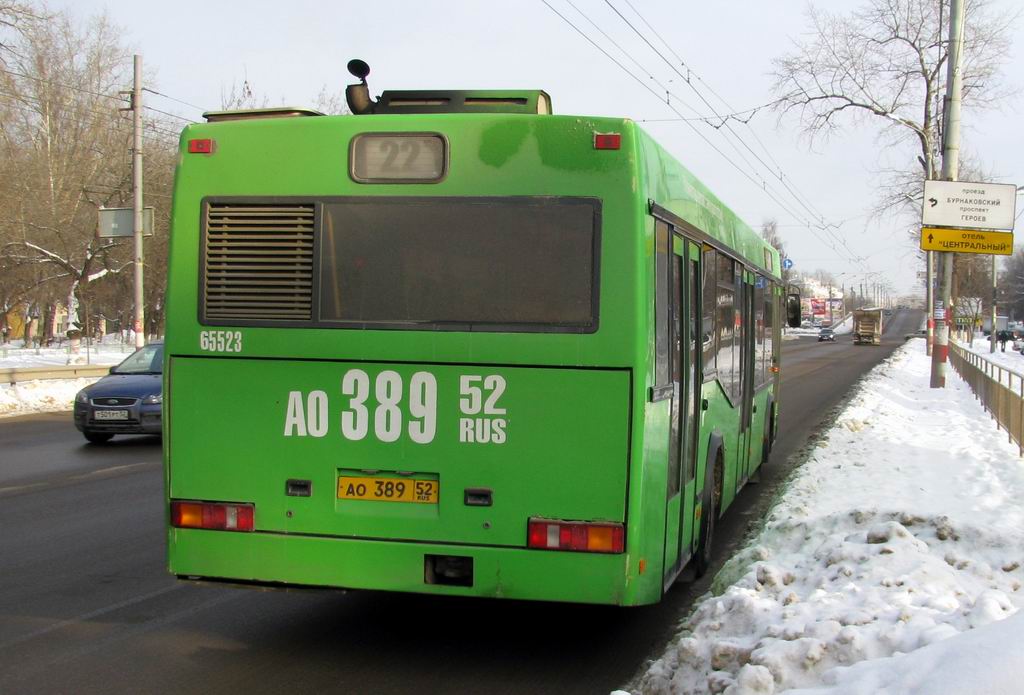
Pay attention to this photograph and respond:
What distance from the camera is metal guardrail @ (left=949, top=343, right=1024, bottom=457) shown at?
14.4 meters

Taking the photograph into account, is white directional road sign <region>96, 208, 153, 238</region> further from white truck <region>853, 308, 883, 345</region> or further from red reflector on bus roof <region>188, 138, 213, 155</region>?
white truck <region>853, 308, 883, 345</region>

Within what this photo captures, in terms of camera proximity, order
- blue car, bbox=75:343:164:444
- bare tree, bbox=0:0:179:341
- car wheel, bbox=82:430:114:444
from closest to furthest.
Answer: blue car, bbox=75:343:164:444 → car wheel, bbox=82:430:114:444 → bare tree, bbox=0:0:179:341

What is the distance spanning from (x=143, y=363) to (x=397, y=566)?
1293 centimetres

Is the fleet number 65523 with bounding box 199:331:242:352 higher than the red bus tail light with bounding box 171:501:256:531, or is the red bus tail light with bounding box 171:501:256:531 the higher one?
the fleet number 65523 with bounding box 199:331:242:352

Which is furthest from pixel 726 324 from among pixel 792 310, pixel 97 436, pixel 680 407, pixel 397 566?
pixel 97 436

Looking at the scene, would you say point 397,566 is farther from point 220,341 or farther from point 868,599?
point 868,599

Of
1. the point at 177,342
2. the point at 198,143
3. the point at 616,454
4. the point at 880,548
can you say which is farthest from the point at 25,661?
the point at 880,548

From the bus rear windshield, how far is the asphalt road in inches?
71.2

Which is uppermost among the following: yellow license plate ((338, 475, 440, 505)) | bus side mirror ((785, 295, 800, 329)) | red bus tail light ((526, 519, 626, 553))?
bus side mirror ((785, 295, 800, 329))

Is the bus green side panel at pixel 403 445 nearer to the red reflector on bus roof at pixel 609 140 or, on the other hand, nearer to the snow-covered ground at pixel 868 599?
the snow-covered ground at pixel 868 599

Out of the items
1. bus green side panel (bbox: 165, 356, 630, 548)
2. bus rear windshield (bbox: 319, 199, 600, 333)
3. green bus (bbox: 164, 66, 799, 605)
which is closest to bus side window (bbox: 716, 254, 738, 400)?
green bus (bbox: 164, 66, 799, 605)

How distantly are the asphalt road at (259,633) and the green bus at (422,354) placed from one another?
49 cm

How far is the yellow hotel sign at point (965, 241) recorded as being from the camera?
2030 cm

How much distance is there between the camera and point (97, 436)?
16.4 meters
